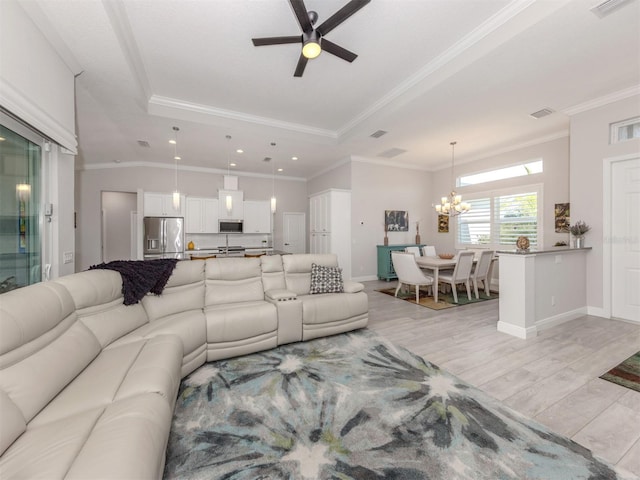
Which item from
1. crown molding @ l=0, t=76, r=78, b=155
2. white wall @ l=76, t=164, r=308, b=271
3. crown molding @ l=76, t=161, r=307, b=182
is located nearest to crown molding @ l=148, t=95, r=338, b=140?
crown molding @ l=0, t=76, r=78, b=155

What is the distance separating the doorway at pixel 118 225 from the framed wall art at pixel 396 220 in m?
7.05

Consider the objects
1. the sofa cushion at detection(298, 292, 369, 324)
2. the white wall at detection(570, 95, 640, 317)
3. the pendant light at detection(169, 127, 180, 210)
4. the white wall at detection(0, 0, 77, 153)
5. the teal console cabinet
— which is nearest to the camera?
the white wall at detection(0, 0, 77, 153)

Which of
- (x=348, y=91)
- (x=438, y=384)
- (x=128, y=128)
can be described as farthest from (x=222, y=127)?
(x=438, y=384)

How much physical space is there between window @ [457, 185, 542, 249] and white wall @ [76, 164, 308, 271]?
209 inches

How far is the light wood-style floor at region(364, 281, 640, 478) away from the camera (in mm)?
1679

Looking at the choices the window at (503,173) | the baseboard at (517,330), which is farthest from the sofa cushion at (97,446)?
the window at (503,173)

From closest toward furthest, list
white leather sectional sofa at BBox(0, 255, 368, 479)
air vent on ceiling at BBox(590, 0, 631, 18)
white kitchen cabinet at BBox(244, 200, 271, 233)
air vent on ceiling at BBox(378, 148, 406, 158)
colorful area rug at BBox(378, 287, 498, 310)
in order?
white leather sectional sofa at BBox(0, 255, 368, 479) < air vent on ceiling at BBox(590, 0, 631, 18) < colorful area rug at BBox(378, 287, 498, 310) < air vent on ceiling at BBox(378, 148, 406, 158) < white kitchen cabinet at BBox(244, 200, 271, 233)

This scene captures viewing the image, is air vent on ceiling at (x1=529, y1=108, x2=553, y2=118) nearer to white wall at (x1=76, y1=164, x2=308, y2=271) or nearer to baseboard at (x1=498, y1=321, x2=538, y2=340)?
baseboard at (x1=498, y1=321, x2=538, y2=340)

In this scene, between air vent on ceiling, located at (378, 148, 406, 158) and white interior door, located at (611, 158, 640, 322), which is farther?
air vent on ceiling, located at (378, 148, 406, 158)

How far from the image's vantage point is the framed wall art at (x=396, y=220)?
6805mm

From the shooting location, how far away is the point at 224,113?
4.30 m

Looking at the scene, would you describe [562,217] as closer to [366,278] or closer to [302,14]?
[366,278]

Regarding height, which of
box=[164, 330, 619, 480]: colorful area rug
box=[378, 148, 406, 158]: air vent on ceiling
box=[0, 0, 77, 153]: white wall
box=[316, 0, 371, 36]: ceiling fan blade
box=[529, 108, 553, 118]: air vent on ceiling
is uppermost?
box=[378, 148, 406, 158]: air vent on ceiling

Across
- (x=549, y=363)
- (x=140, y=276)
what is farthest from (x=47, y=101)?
(x=549, y=363)
